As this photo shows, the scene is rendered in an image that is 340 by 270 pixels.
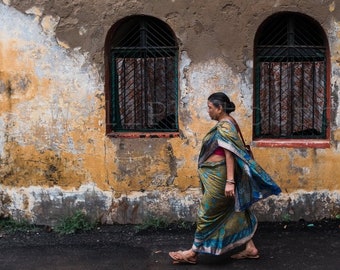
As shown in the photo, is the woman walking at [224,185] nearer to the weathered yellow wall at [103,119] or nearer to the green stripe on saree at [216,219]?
the green stripe on saree at [216,219]

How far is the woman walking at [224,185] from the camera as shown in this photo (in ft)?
16.0

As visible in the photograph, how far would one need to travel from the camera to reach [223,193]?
16.3 feet

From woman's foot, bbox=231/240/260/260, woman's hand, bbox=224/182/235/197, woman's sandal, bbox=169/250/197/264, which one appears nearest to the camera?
woman's hand, bbox=224/182/235/197

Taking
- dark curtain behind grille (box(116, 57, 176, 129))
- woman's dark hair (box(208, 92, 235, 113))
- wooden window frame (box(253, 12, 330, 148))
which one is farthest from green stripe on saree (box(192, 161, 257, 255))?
dark curtain behind grille (box(116, 57, 176, 129))

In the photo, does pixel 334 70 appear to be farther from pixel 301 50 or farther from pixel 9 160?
pixel 9 160

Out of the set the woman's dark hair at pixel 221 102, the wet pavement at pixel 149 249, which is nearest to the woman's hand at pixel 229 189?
the woman's dark hair at pixel 221 102

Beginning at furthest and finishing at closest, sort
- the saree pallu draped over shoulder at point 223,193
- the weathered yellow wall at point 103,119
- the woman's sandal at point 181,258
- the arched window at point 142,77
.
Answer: the arched window at point 142,77 < the weathered yellow wall at point 103,119 < the woman's sandal at point 181,258 < the saree pallu draped over shoulder at point 223,193

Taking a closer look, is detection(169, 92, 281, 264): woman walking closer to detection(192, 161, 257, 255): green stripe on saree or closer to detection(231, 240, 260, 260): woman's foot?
detection(192, 161, 257, 255): green stripe on saree

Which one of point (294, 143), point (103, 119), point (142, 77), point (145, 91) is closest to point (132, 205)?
point (103, 119)

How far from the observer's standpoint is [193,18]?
6195 mm

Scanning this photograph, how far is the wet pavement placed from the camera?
17.3 feet

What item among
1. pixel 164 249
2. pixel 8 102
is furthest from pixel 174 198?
pixel 8 102

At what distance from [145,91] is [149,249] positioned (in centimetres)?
198

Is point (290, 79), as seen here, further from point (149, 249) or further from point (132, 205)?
point (149, 249)
